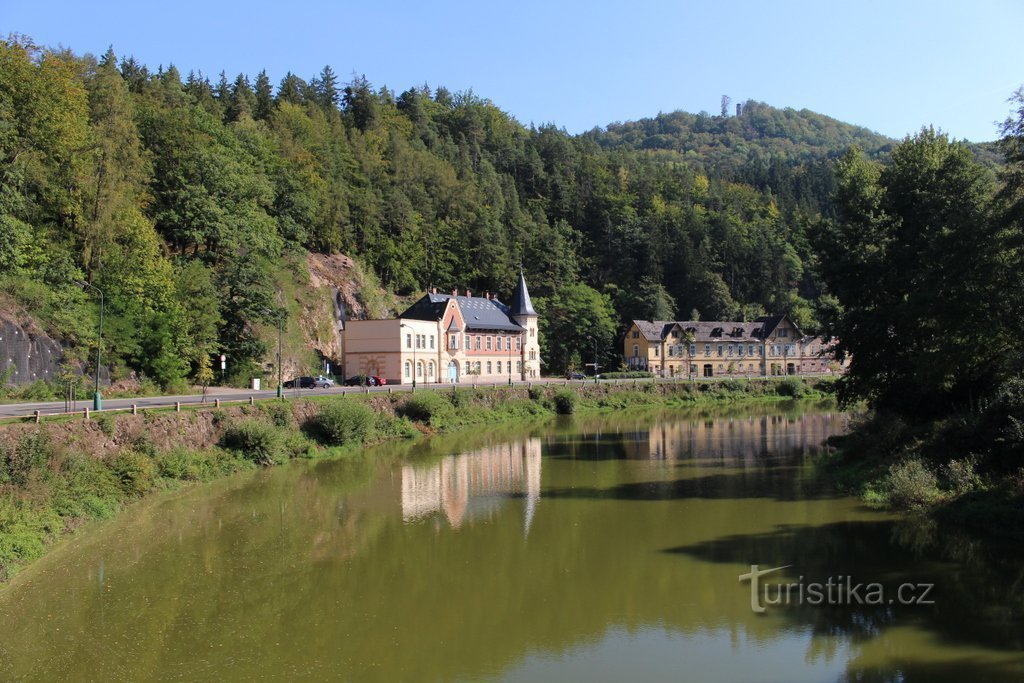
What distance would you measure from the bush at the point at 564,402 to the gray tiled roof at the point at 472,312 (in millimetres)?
12586

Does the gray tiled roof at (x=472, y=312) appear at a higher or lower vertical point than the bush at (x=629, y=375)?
higher

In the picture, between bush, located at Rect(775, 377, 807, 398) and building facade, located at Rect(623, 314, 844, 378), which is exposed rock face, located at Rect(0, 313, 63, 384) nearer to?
bush, located at Rect(775, 377, 807, 398)

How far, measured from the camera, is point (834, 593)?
16062mm

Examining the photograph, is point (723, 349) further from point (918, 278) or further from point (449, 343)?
point (918, 278)

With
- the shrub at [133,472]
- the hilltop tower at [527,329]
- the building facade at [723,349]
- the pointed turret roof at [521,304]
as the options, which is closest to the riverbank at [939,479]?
the shrub at [133,472]

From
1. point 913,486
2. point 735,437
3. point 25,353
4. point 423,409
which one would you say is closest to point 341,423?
point 423,409

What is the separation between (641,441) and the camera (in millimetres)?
43812

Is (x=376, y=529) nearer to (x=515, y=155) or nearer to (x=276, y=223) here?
(x=276, y=223)

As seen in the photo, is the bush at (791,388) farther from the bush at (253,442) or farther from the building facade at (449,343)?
the bush at (253,442)

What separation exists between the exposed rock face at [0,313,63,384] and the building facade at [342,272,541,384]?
26480 millimetres

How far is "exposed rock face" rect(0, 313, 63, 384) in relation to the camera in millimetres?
35750

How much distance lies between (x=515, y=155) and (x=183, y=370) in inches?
3406

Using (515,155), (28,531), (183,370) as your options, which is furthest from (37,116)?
(515,155)

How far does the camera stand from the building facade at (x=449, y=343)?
2466 inches
